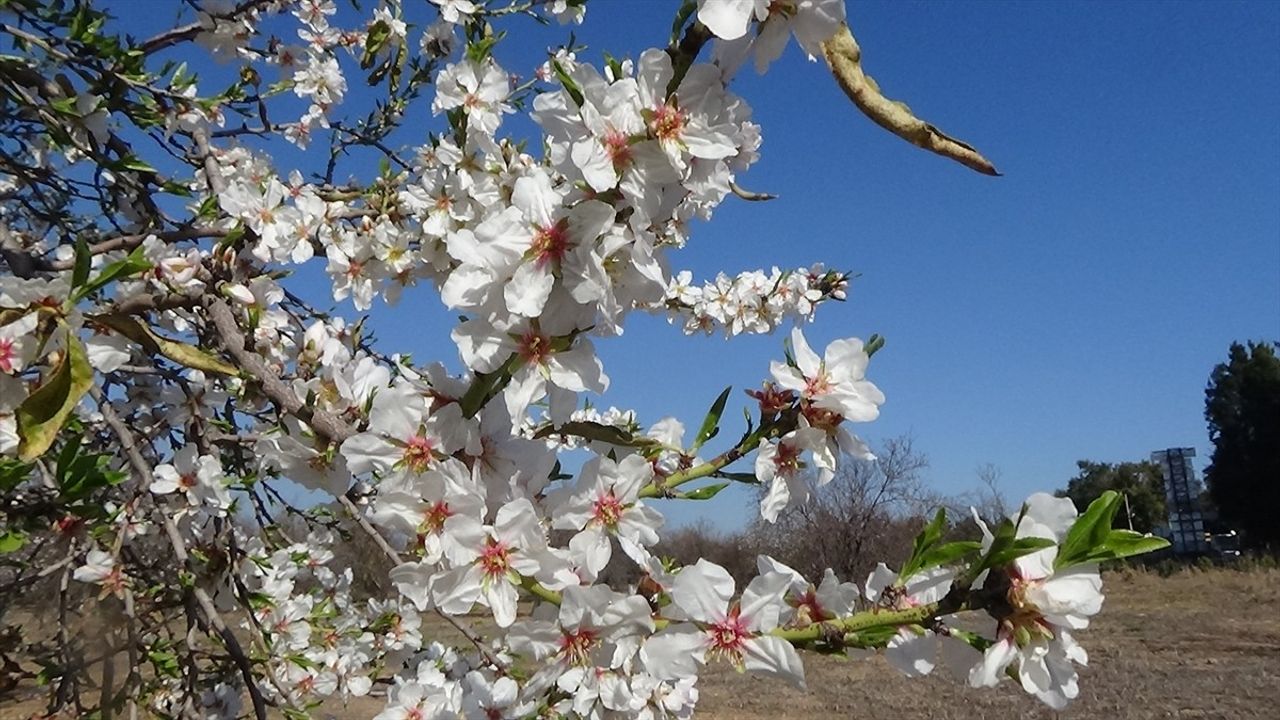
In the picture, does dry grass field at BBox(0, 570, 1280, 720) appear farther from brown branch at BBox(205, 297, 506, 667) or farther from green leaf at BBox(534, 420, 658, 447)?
green leaf at BBox(534, 420, 658, 447)

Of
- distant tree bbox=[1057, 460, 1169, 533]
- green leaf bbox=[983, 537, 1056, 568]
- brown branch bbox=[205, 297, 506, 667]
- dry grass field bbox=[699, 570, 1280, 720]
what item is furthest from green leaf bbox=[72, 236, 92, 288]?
distant tree bbox=[1057, 460, 1169, 533]

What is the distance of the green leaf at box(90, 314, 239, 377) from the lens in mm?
1071

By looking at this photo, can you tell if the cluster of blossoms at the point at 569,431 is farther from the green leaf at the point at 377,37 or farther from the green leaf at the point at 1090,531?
the green leaf at the point at 377,37

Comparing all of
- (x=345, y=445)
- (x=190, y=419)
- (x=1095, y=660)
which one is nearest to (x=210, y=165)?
(x=190, y=419)

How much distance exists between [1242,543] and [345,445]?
2803 centimetres

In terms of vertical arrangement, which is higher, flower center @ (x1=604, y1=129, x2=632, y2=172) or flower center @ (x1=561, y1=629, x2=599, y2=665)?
flower center @ (x1=604, y1=129, x2=632, y2=172)

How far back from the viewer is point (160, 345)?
112 cm

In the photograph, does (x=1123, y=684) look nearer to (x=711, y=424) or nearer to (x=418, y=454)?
(x=711, y=424)

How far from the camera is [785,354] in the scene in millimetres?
1141

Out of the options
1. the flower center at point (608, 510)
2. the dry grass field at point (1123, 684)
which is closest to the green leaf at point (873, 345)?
the flower center at point (608, 510)

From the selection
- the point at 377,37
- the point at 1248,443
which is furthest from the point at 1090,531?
the point at 1248,443

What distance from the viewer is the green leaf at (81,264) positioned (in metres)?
0.87

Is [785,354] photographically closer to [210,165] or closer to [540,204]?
[540,204]

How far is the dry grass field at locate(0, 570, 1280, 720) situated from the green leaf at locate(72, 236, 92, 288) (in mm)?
6523
